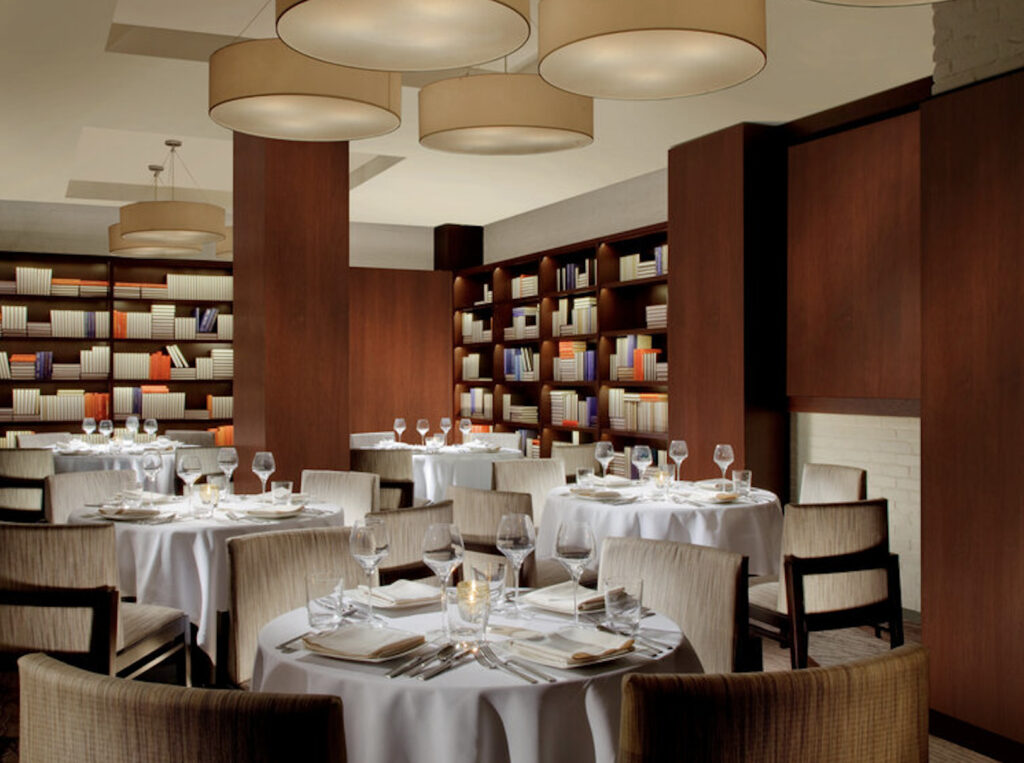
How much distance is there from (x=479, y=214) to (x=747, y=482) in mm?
6365

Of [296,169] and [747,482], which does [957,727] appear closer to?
[747,482]

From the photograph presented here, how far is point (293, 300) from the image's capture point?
19.5 feet

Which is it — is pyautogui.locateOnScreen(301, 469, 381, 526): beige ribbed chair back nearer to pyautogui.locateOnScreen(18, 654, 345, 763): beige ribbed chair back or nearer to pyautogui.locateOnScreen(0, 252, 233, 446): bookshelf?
pyautogui.locateOnScreen(18, 654, 345, 763): beige ribbed chair back

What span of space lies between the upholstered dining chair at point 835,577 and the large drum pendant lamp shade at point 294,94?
89.1 inches

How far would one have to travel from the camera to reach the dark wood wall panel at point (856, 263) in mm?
5500

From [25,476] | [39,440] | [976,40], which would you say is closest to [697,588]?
[976,40]

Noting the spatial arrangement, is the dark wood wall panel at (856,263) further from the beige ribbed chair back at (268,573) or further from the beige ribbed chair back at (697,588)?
the beige ribbed chair back at (268,573)

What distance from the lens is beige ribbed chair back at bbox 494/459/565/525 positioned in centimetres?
572

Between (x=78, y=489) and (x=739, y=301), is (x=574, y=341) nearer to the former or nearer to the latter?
(x=739, y=301)

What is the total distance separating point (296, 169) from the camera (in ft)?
19.4

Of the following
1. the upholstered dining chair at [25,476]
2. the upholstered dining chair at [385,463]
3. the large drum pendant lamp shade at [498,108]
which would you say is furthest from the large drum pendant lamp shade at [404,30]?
the upholstered dining chair at [25,476]

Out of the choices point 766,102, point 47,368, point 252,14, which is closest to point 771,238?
point 766,102

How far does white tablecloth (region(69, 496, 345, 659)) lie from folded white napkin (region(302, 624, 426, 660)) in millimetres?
1864

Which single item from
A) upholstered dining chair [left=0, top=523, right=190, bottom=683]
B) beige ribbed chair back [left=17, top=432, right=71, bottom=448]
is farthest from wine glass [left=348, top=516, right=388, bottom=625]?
beige ribbed chair back [left=17, top=432, right=71, bottom=448]
